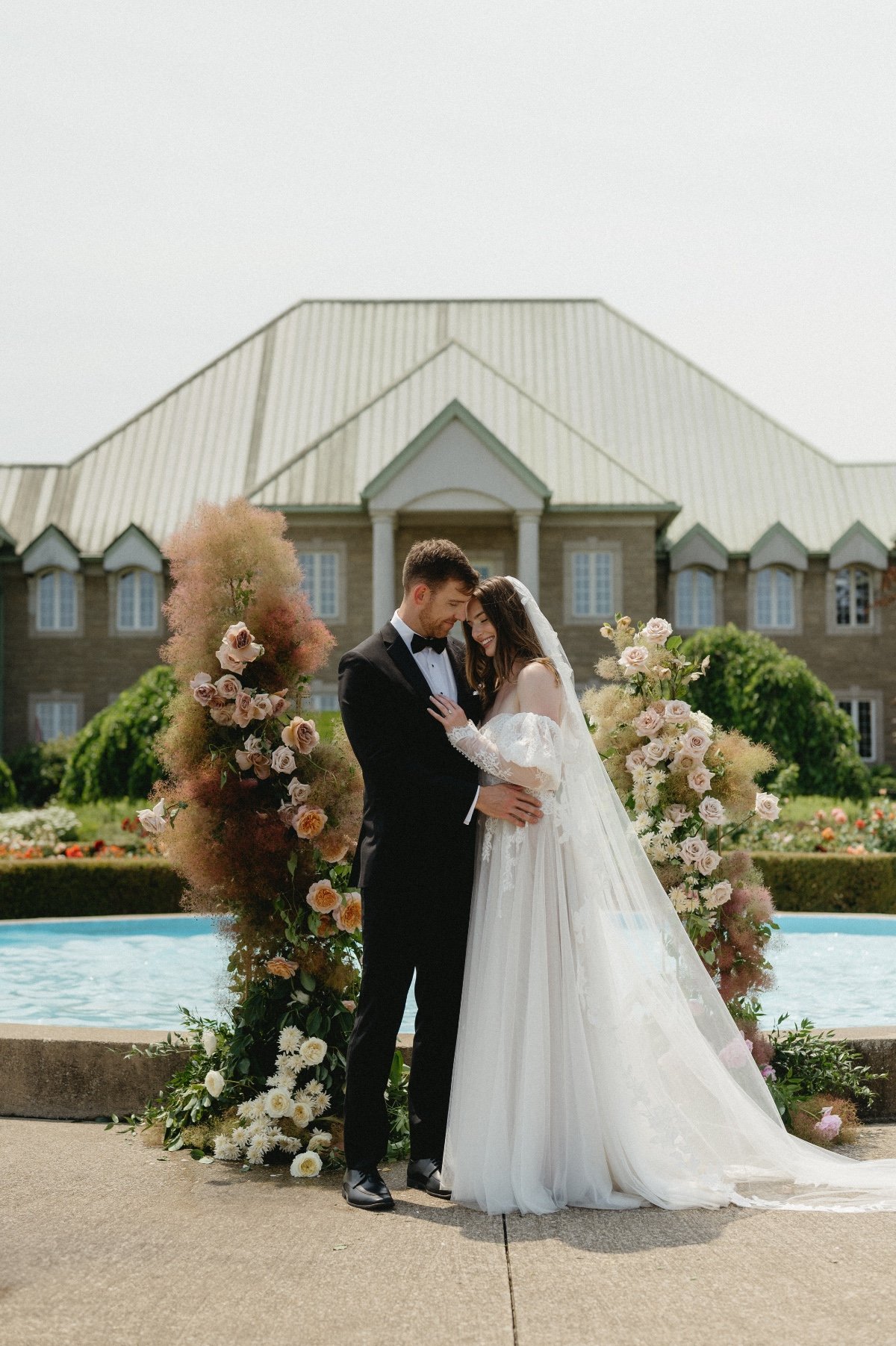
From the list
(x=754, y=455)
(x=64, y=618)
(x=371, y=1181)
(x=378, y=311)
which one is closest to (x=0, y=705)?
(x=64, y=618)

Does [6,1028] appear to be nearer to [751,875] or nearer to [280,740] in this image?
[280,740]

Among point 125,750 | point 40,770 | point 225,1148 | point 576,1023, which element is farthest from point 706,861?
point 40,770

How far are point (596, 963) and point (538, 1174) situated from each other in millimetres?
756

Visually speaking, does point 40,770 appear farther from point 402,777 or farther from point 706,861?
point 402,777

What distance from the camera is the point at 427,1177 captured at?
469cm

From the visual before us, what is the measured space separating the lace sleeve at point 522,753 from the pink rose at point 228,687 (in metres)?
1.03

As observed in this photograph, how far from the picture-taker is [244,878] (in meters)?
5.30

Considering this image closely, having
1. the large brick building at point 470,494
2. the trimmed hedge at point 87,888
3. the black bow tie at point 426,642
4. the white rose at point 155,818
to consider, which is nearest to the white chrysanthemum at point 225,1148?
the white rose at point 155,818

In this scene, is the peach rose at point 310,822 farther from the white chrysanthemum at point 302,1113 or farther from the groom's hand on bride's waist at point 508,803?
the white chrysanthemum at point 302,1113

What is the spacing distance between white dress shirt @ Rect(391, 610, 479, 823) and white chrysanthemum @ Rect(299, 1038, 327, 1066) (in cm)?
148

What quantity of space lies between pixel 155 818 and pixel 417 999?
135 centimetres

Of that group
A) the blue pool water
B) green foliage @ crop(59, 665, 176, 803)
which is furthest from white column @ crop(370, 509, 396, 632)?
the blue pool water

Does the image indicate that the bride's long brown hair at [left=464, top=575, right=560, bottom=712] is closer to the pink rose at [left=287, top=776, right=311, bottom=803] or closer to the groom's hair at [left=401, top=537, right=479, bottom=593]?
the groom's hair at [left=401, top=537, right=479, bottom=593]

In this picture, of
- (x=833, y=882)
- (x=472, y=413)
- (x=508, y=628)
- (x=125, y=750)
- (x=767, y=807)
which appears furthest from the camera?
(x=472, y=413)
